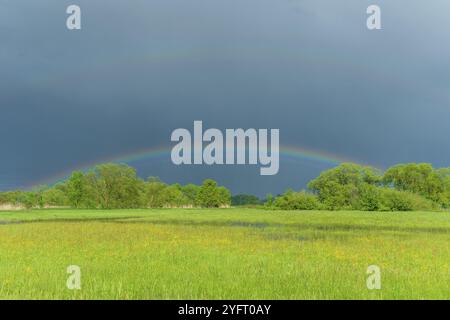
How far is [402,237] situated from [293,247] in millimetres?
9435

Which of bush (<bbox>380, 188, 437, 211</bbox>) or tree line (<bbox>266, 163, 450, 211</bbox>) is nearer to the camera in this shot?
bush (<bbox>380, 188, 437, 211</bbox>)

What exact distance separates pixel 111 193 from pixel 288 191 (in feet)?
148

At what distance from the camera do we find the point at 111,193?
110 metres

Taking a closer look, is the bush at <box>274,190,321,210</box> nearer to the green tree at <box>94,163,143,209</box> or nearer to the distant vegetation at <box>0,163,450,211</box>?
the distant vegetation at <box>0,163,450,211</box>

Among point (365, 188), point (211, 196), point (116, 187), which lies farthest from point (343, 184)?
point (116, 187)

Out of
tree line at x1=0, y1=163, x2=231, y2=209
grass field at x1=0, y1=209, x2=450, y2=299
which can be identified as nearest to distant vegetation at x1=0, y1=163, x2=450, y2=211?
tree line at x1=0, y1=163, x2=231, y2=209

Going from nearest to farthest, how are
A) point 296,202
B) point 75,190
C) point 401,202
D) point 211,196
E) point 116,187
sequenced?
1. point 401,202
2. point 296,202
3. point 75,190
4. point 116,187
5. point 211,196

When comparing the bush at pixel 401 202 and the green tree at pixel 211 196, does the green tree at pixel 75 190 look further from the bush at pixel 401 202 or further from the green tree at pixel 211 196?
the bush at pixel 401 202

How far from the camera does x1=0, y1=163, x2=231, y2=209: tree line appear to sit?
105875mm

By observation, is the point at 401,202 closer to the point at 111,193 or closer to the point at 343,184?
the point at 343,184

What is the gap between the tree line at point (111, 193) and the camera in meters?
106

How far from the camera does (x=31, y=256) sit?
724 inches
